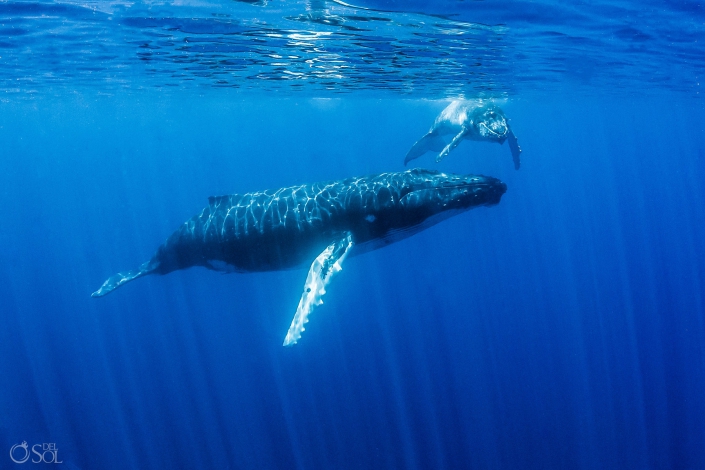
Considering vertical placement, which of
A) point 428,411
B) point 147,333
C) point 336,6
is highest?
point 336,6

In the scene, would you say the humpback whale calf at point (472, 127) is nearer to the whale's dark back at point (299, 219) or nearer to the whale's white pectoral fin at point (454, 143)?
the whale's white pectoral fin at point (454, 143)

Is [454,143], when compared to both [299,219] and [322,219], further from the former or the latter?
[299,219]

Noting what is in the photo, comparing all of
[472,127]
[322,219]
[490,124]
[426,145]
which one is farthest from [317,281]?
[426,145]

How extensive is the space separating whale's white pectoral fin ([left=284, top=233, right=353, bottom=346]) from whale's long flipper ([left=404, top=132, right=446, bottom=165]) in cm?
1108

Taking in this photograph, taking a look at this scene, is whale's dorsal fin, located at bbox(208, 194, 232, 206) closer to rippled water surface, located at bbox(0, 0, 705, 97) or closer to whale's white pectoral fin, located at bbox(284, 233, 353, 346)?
whale's white pectoral fin, located at bbox(284, 233, 353, 346)

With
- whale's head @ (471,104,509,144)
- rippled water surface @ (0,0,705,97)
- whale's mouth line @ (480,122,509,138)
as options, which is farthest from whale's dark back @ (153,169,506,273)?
whale's head @ (471,104,509,144)

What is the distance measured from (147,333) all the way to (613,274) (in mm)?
41009

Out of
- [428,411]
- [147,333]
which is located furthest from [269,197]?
[147,333]

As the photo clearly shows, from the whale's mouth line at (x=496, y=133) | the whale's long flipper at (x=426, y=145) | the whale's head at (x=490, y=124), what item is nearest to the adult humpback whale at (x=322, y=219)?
the whale's mouth line at (x=496, y=133)

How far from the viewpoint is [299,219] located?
880 centimetres

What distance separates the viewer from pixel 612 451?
18266 millimetres

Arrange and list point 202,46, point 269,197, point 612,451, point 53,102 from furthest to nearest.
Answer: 1. point 53,102
2. point 612,451
3. point 202,46
4. point 269,197

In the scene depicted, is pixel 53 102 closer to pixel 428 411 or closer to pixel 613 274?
pixel 428 411

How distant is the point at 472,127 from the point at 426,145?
3326mm
